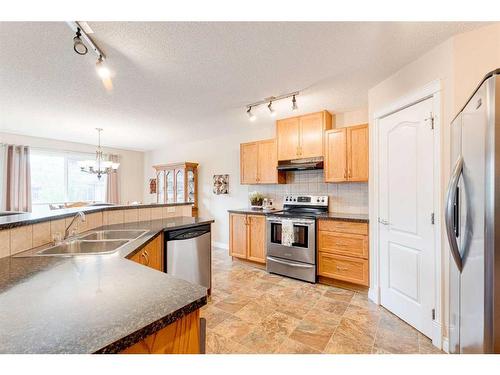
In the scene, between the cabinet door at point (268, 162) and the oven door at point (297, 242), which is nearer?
the oven door at point (297, 242)

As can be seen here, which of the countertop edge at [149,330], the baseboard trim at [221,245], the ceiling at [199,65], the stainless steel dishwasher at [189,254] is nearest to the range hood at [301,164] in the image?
the ceiling at [199,65]

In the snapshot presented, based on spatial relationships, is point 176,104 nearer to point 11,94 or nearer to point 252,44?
point 252,44

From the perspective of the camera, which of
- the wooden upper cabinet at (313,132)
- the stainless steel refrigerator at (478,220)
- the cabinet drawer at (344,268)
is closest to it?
the stainless steel refrigerator at (478,220)

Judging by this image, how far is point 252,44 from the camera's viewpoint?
5.72 ft

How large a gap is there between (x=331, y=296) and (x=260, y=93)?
250 cm

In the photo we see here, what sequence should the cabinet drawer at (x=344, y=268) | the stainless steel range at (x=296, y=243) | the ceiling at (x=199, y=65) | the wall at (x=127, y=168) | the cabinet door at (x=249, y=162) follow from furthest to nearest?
the wall at (x=127, y=168) → the cabinet door at (x=249, y=162) → the stainless steel range at (x=296, y=243) → the cabinet drawer at (x=344, y=268) → the ceiling at (x=199, y=65)

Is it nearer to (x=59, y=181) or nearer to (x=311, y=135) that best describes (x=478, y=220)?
(x=311, y=135)

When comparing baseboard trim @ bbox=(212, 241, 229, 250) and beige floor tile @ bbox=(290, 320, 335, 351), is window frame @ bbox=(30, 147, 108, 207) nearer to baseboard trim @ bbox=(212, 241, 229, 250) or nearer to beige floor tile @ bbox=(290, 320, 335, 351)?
baseboard trim @ bbox=(212, 241, 229, 250)

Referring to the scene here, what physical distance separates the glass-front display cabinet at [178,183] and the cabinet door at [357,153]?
132 inches

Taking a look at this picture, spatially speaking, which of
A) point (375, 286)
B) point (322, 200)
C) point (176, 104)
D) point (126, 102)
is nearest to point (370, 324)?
point (375, 286)

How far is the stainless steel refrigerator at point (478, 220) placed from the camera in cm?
88

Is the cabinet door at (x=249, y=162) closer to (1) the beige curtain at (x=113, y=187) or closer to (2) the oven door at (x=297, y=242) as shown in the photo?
(2) the oven door at (x=297, y=242)

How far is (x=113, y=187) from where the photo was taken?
5.76m
